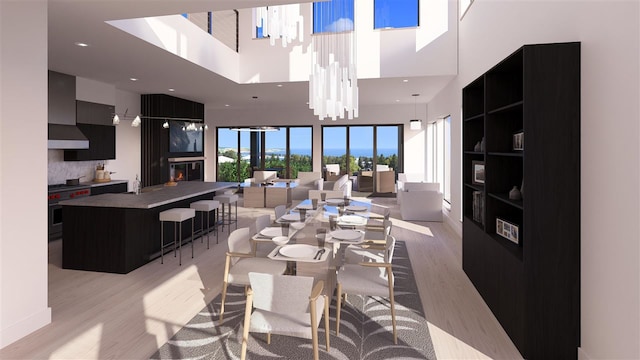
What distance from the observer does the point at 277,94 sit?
9148 millimetres

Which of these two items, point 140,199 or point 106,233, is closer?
point 106,233

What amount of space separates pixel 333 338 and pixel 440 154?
26.8 ft

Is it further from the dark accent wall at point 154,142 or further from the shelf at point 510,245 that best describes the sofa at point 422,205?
the dark accent wall at point 154,142

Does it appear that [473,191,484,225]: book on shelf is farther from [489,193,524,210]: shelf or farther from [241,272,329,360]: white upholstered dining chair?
[241,272,329,360]: white upholstered dining chair

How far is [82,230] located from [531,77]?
4.96 metres

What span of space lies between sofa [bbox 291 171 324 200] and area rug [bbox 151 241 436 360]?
20.0 feet

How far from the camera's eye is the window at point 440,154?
30.6ft

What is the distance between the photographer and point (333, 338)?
2936 millimetres

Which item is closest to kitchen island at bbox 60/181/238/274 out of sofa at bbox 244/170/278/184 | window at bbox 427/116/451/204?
sofa at bbox 244/170/278/184

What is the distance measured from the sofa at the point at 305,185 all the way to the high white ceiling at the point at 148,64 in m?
2.11

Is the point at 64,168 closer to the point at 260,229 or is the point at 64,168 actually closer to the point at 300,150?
the point at 260,229
